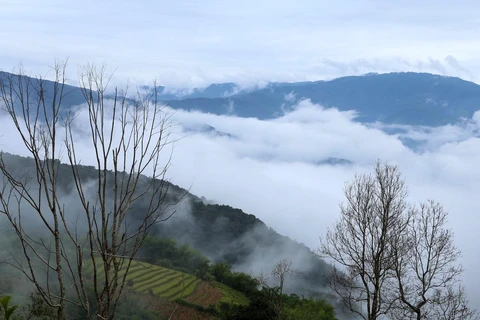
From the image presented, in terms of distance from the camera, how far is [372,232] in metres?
10.2

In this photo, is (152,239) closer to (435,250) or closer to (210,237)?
(210,237)

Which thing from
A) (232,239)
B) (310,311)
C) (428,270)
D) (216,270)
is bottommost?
(216,270)

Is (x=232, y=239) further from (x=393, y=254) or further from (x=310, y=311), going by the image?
(x=393, y=254)

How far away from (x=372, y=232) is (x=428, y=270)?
1900mm

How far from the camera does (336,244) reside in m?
11.1

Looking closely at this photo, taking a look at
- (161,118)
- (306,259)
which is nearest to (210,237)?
(306,259)

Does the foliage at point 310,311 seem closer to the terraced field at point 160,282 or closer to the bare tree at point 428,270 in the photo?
the terraced field at point 160,282

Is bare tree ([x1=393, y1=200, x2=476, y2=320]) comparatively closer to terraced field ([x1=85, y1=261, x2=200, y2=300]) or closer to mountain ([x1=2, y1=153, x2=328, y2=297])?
terraced field ([x1=85, y1=261, x2=200, y2=300])

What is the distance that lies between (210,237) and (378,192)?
49.7 m

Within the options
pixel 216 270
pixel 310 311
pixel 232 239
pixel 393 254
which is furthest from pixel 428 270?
pixel 232 239

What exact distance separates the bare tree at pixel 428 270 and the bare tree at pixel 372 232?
1.09 feet

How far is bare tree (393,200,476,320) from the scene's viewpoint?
33.4ft

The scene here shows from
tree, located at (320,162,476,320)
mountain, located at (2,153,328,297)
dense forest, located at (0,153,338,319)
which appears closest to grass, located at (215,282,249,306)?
dense forest, located at (0,153,338,319)

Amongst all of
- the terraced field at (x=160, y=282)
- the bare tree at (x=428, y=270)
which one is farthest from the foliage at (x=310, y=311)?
the bare tree at (x=428, y=270)
